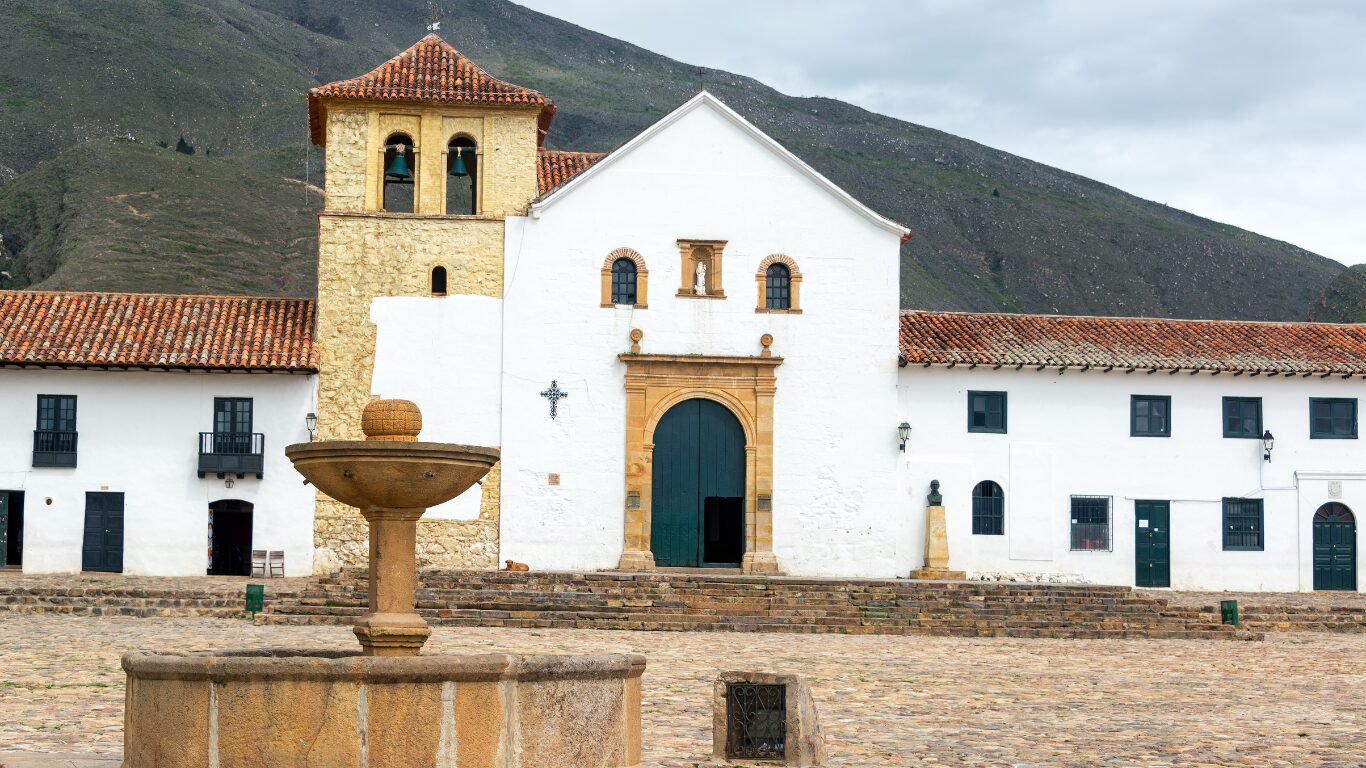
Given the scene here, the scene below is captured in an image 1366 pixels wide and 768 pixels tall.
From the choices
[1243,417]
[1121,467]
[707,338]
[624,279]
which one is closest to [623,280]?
[624,279]

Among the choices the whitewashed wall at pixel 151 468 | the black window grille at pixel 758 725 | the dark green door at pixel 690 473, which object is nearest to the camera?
the black window grille at pixel 758 725

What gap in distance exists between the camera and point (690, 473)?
31203 mm

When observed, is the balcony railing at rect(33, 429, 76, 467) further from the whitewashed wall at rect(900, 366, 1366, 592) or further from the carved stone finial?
the carved stone finial

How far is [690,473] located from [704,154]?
6116 mm

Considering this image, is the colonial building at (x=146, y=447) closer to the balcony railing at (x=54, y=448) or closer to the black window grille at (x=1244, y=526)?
the balcony railing at (x=54, y=448)

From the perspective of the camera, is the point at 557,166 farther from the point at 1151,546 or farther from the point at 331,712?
the point at 331,712

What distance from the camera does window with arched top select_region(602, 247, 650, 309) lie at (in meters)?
31.1

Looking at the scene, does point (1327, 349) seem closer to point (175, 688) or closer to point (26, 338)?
point (26, 338)

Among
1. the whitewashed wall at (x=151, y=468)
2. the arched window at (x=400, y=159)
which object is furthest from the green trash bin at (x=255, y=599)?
the arched window at (x=400, y=159)

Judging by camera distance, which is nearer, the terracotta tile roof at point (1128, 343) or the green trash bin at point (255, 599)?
the green trash bin at point (255, 599)

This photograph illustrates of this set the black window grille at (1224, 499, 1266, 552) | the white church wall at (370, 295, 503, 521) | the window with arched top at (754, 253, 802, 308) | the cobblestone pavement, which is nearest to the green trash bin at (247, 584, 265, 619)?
the cobblestone pavement

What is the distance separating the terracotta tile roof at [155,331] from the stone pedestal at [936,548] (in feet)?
39.1

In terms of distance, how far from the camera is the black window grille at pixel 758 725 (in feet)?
39.1

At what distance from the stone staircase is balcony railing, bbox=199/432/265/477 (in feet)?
11.3
